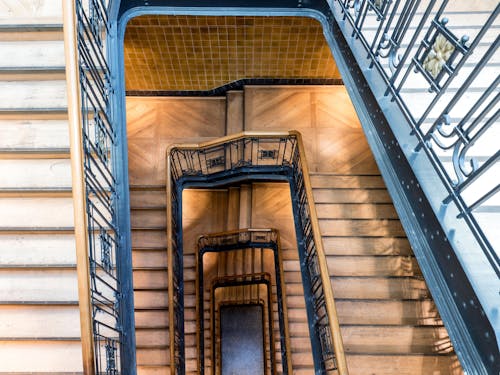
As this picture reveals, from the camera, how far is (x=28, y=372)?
330 centimetres

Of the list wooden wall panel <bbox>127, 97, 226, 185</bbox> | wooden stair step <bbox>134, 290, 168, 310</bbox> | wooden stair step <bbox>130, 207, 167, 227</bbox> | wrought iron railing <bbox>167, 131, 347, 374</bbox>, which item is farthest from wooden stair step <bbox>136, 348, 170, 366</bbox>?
wooden wall panel <bbox>127, 97, 226, 185</bbox>

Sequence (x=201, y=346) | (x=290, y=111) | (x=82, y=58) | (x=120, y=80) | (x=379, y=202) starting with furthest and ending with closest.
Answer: (x=290, y=111), (x=201, y=346), (x=379, y=202), (x=120, y=80), (x=82, y=58)

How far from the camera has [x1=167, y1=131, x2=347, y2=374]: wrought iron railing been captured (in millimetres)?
4438

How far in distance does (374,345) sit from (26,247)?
362 centimetres

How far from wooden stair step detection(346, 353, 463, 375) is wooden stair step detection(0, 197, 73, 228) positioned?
3194 millimetres

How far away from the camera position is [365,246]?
548 centimetres

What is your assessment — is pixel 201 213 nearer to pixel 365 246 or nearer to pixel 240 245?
pixel 240 245

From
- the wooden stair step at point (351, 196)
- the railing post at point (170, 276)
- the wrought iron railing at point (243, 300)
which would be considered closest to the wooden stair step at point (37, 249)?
the railing post at point (170, 276)

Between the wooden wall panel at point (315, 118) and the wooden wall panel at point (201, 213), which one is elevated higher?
the wooden wall panel at point (315, 118)

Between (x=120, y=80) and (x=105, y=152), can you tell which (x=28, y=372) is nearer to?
(x=105, y=152)

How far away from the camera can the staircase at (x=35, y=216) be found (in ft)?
11.0

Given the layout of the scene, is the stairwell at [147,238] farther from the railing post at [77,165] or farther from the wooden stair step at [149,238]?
the railing post at [77,165]

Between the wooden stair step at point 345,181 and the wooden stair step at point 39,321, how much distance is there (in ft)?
12.3

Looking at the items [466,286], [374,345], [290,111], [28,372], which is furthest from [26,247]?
[290,111]
